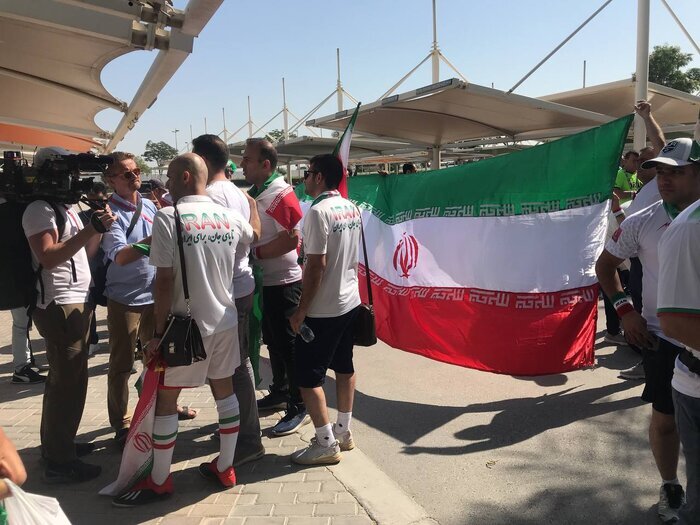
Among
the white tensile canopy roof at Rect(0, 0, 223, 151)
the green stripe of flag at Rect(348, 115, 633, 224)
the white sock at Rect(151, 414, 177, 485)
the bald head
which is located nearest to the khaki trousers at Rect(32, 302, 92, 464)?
the white sock at Rect(151, 414, 177, 485)

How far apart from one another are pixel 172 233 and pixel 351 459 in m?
1.88

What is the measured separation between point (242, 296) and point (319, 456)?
114 cm

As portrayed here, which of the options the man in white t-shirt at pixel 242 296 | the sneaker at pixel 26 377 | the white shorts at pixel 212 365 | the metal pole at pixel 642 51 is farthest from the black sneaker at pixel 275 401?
the metal pole at pixel 642 51

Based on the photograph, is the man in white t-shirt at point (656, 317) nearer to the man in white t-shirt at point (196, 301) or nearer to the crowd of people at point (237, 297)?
the crowd of people at point (237, 297)

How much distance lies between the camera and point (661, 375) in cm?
268

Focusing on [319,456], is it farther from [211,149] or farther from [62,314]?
[211,149]

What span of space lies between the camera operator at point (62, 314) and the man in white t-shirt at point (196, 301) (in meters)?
0.53

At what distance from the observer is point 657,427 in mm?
2686

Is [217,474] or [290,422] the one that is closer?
[217,474]

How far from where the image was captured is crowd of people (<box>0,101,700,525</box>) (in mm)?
2664

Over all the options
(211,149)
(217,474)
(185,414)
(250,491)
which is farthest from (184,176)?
(185,414)

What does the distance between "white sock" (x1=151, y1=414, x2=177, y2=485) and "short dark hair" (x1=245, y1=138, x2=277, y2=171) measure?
1850 millimetres

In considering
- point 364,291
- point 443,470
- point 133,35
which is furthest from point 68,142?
point 443,470

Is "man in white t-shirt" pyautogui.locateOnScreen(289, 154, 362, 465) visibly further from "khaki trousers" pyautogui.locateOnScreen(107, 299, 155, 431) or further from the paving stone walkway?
"khaki trousers" pyautogui.locateOnScreen(107, 299, 155, 431)
